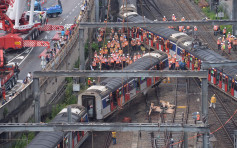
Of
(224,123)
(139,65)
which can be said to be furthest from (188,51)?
(224,123)

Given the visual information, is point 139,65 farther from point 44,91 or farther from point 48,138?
point 48,138

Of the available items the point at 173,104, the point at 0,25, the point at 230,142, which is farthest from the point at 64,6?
the point at 230,142

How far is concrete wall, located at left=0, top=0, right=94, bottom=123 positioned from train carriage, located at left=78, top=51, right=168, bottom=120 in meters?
4.25

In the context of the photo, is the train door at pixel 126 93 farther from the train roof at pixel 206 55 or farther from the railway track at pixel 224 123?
the train roof at pixel 206 55

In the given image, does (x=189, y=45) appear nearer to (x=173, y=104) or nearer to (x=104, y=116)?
(x=173, y=104)

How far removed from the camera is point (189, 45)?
231 feet

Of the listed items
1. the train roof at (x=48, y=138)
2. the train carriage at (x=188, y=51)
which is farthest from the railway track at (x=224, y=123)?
the train roof at (x=48, y=138)

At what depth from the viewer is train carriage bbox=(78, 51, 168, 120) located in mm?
57438

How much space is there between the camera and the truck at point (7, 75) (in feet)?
196

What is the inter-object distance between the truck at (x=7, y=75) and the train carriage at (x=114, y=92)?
642 cm

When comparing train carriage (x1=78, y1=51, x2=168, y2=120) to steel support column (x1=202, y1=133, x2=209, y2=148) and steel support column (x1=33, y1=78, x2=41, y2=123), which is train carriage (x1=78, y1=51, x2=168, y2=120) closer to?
steel support column (x1=33, y1=78, x2=41, y2=123)

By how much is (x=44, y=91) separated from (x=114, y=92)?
588 cm

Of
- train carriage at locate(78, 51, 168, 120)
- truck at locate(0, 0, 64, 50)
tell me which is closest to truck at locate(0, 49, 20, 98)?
train carriage at locate(78, 51, 168, 120)

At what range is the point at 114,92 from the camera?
5922cm
